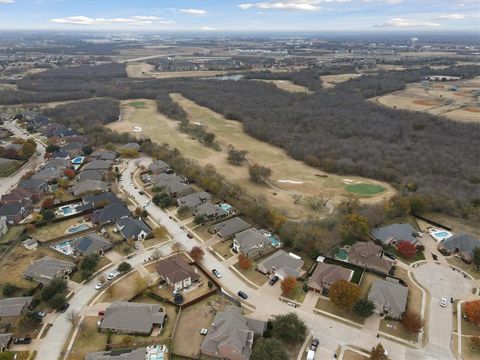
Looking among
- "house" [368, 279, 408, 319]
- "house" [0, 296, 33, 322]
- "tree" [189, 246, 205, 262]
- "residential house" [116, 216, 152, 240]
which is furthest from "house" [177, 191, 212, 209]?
"house" [368, 279, 408, 319]

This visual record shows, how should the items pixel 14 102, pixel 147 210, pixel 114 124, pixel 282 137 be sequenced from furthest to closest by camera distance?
pixel 14 102 < pixel 114 124 < pixel 282 137 < pixel 147 210

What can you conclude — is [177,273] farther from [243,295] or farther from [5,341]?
[5,341]

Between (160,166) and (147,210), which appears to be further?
(160,166)

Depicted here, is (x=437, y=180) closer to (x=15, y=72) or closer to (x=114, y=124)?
(x=114, y=124)

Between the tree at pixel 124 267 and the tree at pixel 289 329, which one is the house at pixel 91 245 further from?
the tree at pixel 289 329

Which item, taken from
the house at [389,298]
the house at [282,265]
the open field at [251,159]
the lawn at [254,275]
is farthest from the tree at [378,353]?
the open field at [251,159]

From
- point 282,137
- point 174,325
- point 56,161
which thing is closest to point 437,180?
point 282,137
